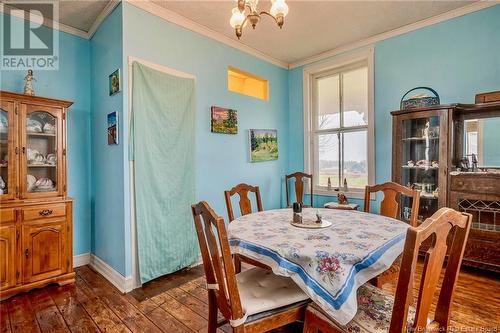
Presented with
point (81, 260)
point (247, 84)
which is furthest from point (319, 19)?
point (81, 260)

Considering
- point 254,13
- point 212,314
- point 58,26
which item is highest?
point 58,26

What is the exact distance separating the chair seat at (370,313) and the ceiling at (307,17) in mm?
2622

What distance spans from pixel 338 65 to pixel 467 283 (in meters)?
2.98

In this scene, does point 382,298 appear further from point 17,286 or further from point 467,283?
point 17,286

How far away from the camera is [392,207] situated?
219 centimetres

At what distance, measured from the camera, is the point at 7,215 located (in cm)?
219

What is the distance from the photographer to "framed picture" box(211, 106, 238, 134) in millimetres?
3139

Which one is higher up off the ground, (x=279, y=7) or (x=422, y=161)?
(x=279, y=7)

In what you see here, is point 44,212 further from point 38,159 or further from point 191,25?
point 191,25

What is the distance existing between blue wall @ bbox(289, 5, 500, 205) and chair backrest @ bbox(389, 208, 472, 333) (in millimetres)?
2399

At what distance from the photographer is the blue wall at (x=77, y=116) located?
2830 mm

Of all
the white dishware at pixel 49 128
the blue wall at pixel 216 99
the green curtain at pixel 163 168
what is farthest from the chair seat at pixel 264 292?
the white dishware at pixel 49 128

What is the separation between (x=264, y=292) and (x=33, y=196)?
2301 millimetres

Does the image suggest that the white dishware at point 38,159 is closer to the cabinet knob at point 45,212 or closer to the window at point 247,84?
the cabinet knob at point 45,212
